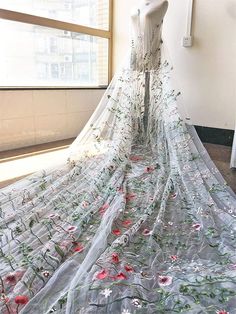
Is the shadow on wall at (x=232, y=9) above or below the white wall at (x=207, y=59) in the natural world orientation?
above

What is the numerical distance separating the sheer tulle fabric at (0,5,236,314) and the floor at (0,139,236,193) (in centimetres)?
19

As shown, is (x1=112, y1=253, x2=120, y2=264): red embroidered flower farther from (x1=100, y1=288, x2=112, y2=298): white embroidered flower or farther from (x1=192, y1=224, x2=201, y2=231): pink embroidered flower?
(x1=192, y1=224, x2=201, y2=231): pink embroidered flower

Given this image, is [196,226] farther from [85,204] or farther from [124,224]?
[85,204]

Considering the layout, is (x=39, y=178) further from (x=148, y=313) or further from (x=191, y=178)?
(x=148, y=313)

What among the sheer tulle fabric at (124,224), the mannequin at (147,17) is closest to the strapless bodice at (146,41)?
the mannequin at (147,17)

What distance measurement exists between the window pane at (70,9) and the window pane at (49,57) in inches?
5.6

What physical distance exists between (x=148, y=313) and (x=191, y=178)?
1081mm

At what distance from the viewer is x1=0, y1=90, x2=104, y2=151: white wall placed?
2.76 meters

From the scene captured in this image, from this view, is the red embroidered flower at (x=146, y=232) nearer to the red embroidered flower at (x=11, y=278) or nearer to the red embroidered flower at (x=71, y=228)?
the red embroidered flower at (x=71, y=228)

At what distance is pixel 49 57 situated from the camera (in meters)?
3.14

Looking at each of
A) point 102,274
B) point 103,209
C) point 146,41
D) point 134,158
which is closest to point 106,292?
point 102,274

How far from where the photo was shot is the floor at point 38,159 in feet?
6.69

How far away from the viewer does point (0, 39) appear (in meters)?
2.66

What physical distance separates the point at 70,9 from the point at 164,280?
124 inches
